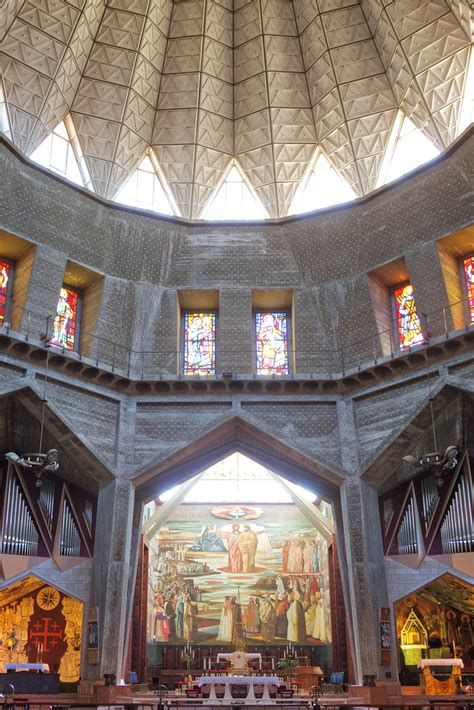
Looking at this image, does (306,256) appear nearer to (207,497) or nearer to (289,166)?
(289,166)

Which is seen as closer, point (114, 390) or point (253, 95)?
point (114, 390)

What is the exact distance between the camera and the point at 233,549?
26688 mm

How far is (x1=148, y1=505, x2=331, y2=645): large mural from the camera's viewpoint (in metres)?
25.1

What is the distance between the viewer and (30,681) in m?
16.9

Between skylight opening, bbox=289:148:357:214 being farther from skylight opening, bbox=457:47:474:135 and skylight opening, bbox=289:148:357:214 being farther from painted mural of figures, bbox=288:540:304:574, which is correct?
painted mural of figures, bbox=288:540:304:574

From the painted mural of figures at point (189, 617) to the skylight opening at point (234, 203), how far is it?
13.3 meters

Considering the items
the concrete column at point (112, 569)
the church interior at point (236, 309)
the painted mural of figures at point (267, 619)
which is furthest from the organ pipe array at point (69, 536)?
Result: the painted mural of figures at point (267, 619)

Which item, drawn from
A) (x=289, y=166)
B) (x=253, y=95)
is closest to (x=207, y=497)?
(x=289, y=166)

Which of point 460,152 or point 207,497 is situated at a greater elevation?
point 460,152

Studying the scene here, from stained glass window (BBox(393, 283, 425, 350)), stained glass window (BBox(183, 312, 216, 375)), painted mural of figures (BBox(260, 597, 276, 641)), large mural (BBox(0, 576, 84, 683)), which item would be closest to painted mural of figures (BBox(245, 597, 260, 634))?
painted mural of figures (BBox(260, 597, 276, 641))

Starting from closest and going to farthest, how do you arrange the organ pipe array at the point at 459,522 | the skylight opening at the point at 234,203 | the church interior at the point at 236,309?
the organ pipe array at the point at 459,522
the church interior at the point at 236,309
the skylight opening at the point at 234,203

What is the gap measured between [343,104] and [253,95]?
2765mm

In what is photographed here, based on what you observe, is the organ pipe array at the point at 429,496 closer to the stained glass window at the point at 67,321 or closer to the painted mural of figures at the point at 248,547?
Answer: the painted mural of figures at the point at 248,547

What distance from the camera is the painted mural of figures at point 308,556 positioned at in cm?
2606
